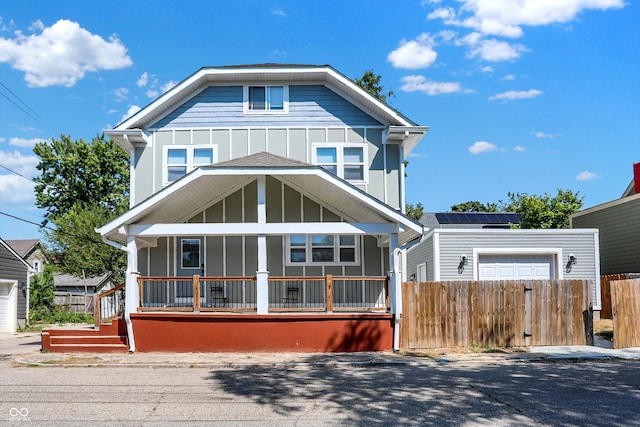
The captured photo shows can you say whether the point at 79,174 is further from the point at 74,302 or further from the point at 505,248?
the point at 505,248

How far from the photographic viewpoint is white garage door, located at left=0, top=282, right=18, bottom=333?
25.7 meters

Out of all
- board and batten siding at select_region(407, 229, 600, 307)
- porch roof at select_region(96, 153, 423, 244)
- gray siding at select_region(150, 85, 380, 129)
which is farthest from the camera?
board and batten siding at select_region(407, 229, 600, 307)

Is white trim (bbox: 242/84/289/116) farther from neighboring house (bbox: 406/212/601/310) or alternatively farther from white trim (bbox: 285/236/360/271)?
neighboring house (bbox: 406/212/601/310)

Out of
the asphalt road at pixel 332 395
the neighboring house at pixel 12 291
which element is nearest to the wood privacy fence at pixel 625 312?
the asphalt road at pixel 332 395

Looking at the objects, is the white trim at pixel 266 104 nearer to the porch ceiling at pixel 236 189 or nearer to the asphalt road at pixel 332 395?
the porch ceiling at pixel 236 189

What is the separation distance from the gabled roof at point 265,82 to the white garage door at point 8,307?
13.0 meters

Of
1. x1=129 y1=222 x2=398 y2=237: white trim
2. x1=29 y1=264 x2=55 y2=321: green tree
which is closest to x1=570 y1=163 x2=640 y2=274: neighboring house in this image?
x1=129 y1=222 x2=398 y2=237: white trim

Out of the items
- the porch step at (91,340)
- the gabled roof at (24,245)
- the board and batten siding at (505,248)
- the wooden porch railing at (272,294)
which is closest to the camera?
the porch step at (91,340)

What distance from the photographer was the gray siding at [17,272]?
2578 centimetres

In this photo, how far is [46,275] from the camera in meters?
32.1

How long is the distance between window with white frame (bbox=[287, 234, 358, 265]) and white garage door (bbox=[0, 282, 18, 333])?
15.9 metres

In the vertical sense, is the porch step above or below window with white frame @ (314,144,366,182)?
below

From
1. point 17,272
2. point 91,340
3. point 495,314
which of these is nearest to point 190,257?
point 91,340

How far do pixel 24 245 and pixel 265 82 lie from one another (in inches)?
1306
